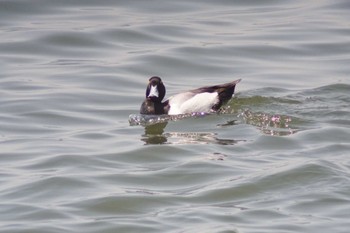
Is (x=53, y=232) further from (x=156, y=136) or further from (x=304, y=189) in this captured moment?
(x=156, y=136)

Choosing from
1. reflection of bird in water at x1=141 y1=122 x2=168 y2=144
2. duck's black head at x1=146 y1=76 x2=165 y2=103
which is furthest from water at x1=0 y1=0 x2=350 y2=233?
duck's black head at x1=146 y1=76 x2=165 y2=103

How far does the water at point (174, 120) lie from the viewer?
9656 millimetres

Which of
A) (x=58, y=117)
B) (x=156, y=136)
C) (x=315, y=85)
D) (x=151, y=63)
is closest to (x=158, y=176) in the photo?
(x=156, y=136)

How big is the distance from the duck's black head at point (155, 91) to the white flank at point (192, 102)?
0.15m

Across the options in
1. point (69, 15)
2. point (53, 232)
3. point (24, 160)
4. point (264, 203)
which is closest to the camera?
point (53, 232)

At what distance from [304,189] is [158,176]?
1338mm

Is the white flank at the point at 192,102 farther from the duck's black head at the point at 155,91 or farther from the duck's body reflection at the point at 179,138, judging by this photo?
the duck's body reflection at the point at 179,138

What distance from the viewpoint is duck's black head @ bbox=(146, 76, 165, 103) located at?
13.9 metres

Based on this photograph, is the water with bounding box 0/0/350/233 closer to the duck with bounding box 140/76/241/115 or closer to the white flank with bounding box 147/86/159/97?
the duck with bounding box 140/76/241/115

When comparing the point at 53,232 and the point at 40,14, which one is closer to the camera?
the point at 53,232

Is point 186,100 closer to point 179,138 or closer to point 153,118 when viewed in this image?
point 153,118

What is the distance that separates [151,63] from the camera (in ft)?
54.4

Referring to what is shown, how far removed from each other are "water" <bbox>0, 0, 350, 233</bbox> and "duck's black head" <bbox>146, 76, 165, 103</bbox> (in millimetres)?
299

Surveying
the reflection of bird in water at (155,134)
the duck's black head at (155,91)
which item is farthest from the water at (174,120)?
the duck's black head at (155,91)
